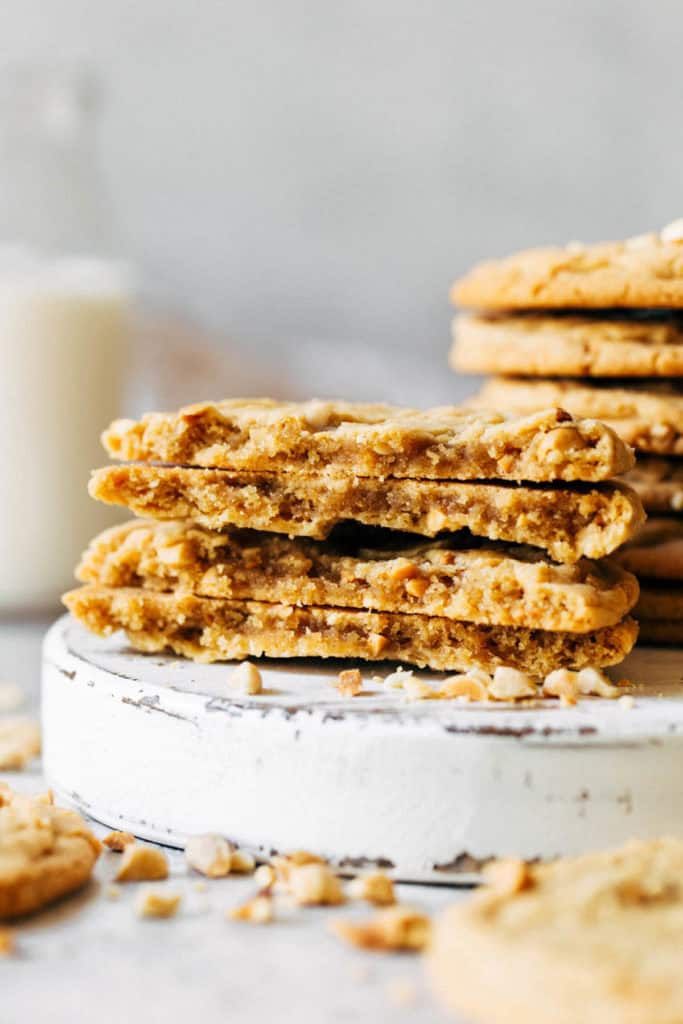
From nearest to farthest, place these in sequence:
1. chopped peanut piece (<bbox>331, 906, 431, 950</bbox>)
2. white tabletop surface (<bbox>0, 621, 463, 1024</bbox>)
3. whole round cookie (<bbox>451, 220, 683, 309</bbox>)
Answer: white tabletop surface (<bbox>0, 621, 463, 1024</bbox>), chopped peanut piece (<bbox>331, 906, 431, 950</bbox>), whole round cookie (<bbox>451, 220, 683, 309</bbox>)

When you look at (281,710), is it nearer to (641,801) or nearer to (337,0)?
(641,801)

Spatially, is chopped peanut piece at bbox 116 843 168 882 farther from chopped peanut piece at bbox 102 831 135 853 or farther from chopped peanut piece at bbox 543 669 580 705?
chopped peanut piece at bbox 543 669 580 705

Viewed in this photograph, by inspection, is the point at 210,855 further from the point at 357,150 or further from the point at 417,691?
the point at 357,150

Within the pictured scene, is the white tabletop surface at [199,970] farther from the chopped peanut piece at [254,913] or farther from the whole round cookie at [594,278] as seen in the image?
the whole round cookie at [594,278]

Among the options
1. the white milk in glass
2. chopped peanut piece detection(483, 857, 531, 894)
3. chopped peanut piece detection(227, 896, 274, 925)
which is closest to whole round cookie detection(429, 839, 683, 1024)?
chopped peanut piece detection(483, 857, 531, 894)

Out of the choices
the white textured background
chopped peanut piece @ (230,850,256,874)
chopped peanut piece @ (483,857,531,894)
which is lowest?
Result: chopped peanut piece @ (230,850,256,874)

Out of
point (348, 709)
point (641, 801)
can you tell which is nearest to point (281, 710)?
point (348, 709)

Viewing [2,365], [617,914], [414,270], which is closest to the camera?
[617,914]
